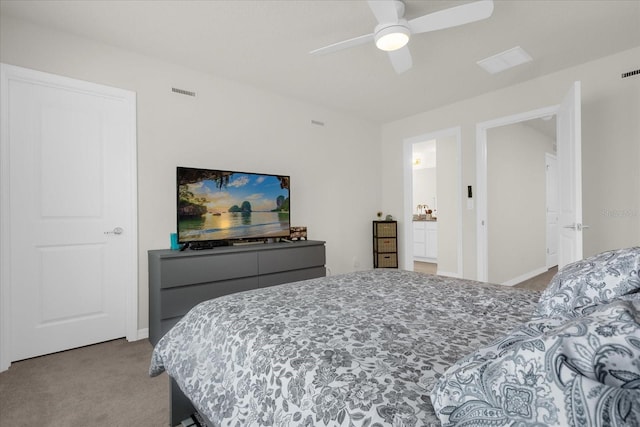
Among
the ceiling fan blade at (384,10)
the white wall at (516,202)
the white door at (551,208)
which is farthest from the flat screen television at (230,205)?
the white door at (551,208)

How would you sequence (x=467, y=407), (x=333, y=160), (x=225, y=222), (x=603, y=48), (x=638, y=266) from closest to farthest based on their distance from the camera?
(x=467, y=407) → (x=638, y=266) → (x=603, y=48) → (x=225, y=222) → (x=333, y=160)

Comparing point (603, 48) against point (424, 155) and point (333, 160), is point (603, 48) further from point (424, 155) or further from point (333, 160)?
point (424, 155)

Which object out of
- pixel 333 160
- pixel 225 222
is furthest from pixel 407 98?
pixel 225 222

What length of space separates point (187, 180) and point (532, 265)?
18.7ft

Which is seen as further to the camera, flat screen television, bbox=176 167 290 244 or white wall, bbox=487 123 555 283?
white wall, bbox=487 123 555 283

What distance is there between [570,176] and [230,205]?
325 cm

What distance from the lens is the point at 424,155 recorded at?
24.3ft

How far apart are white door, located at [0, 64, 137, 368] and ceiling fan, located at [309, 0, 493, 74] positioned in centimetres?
204

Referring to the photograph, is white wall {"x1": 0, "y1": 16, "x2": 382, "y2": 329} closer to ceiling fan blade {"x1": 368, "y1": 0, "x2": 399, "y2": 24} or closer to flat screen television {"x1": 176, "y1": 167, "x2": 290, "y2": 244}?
flat screen television {"x1": 176, "y1": 167, "x2": 290, "y2": 244}

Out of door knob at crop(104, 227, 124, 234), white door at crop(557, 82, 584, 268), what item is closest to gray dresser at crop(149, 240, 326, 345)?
door knob at crop(104, 227, 124, 234)

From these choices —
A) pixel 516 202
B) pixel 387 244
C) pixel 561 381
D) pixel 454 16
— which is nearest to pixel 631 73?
pixel 454 16

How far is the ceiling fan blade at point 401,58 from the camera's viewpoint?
2.44 m

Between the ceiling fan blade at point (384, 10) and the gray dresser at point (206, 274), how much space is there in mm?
2208

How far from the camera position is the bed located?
0.50 meters
